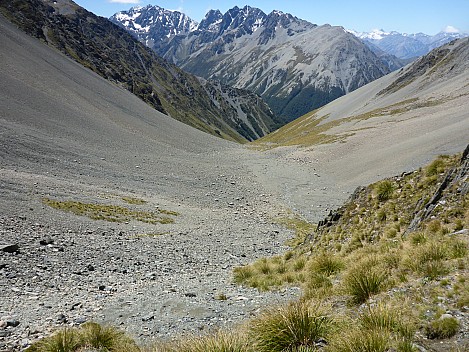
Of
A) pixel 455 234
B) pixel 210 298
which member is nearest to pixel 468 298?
pixel 455 234

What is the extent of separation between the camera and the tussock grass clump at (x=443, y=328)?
587 centimetres

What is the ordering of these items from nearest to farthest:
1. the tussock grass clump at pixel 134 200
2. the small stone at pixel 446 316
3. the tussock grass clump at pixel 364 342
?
the tussock grass clump at pixel 364 342 → the small stone at pixel 446 316 → the tussock grass clump at pixel 134 200

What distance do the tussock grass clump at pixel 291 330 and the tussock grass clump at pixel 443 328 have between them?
1.75 meters

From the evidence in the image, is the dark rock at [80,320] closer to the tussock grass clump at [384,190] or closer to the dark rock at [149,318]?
the dark rock at [149,318]

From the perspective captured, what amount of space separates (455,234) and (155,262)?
14.4 metres

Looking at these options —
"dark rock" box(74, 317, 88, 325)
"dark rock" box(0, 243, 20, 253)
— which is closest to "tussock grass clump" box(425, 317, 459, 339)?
"dark rock" box(74, 317, 88, 325)

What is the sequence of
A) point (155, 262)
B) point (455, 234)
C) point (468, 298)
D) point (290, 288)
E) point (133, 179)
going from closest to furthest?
1. point (468, 298)
2. point (455, 234)
3. point (290, 288)
4. point (155, 262)
5. point (133, 179)

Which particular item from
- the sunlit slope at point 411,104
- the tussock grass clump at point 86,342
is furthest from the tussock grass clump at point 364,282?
the sunlit slope at point 411,104

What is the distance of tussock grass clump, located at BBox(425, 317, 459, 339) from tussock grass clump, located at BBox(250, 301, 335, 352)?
1752 mm

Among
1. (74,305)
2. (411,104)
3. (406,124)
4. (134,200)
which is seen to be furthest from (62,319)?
(411,104)

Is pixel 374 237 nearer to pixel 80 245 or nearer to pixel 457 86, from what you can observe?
pixel 80 245

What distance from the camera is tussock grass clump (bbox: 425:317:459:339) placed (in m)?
5.87

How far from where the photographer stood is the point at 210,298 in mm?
11898

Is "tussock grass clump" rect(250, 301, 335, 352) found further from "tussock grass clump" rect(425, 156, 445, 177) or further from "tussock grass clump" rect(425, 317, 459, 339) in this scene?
"tussock grass clump" rect(425, 156, 445, 177)
